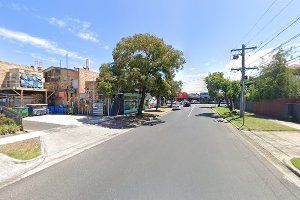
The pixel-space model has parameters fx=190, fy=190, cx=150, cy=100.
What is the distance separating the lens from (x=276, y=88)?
78.2 feet

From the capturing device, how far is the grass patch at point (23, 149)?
7.17 meters

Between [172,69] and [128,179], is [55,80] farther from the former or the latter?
[128,179]

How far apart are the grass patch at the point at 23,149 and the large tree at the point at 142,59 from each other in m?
10.3

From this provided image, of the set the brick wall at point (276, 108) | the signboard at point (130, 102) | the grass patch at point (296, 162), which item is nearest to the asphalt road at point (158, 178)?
the grass patch at point (296, 162)

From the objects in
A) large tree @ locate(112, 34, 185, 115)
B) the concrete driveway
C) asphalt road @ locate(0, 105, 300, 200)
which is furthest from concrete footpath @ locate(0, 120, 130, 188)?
large tree @ locate(112, 34, 185, 115)

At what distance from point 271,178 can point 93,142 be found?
8165 mm

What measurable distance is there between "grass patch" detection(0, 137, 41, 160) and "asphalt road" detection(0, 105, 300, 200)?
60.9 inches

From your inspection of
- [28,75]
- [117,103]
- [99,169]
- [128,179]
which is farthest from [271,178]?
[28,75]

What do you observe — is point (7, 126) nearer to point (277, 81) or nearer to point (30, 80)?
point (30, 80)

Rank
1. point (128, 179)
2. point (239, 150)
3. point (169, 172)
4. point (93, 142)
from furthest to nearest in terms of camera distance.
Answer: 1. point (93, 142)
2. point (239, 150)
3. point (169, 172)
4. point (128, 179)

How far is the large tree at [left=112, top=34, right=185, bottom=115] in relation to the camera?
1842 centimetres

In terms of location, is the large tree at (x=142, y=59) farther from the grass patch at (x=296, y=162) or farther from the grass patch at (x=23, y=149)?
the grass patch at (x=296, y=162)

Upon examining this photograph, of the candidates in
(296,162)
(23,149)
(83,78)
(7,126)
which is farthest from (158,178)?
(83,78)

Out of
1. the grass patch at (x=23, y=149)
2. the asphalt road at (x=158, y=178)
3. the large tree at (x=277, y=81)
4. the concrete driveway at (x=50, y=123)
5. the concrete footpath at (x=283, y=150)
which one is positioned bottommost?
the concrete footpath at (x=283, y=150)
